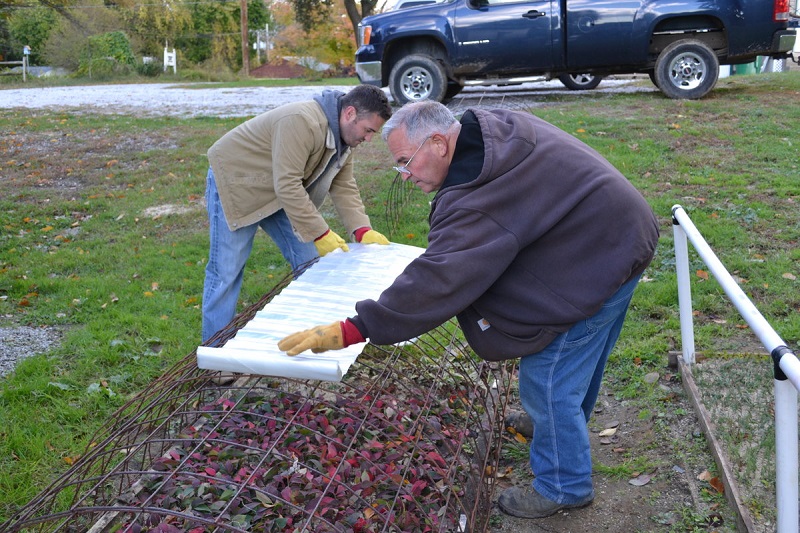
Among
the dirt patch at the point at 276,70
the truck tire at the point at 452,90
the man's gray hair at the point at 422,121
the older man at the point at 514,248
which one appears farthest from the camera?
the dirt patch at the point at 276,70

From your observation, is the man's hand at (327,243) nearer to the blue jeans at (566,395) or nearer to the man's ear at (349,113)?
the man's ear at (349,113)

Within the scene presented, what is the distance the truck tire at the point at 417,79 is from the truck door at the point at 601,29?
1750 millimetres

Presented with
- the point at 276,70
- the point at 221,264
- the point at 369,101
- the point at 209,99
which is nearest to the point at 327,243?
the point at 221,264

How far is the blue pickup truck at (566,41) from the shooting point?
9391 millimetres

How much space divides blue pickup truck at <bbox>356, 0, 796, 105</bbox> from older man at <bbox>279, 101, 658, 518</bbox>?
7701 millimetres

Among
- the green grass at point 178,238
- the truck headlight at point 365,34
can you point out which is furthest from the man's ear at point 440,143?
the truck headlight at point 365,34

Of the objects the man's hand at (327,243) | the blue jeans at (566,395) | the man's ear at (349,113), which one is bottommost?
the blue jeans at (566,395)

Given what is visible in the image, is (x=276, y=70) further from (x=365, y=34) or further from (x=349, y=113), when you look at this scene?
(x=349, y=113)

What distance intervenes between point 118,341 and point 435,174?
2.95 metres

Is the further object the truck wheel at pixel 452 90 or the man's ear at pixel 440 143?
the truck wheel at pixel 452 90

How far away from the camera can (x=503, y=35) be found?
10148mm

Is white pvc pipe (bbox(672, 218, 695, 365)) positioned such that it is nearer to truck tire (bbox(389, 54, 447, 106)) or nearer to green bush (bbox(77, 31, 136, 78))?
truck tire (bbox(389, 54, 447, 106))

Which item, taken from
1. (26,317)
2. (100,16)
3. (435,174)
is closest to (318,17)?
(100,16)

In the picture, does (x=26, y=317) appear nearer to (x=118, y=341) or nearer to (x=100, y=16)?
(x=118, y=341)
